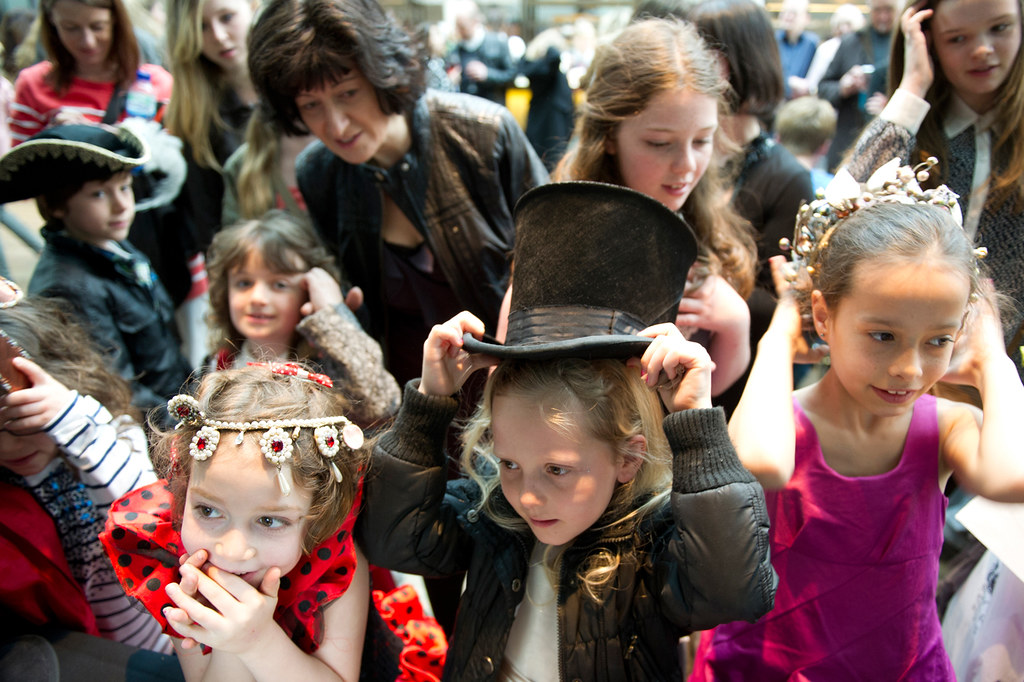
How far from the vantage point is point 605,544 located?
1.50m

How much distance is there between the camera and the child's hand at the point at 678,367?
132 cm

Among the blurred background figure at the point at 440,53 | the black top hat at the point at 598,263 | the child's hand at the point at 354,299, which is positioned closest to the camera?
the black top hat at the point at 598,263

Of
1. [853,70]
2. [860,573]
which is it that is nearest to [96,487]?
[860,573]

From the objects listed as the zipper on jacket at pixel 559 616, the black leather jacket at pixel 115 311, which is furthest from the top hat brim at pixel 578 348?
the black leather jacket at pixel 115 311

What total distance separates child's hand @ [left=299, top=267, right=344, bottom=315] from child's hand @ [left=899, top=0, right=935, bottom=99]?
1.67m

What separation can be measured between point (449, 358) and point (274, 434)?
0.37 meters

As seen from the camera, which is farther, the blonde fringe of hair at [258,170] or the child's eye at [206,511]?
the blonde fringe of hair at [258,170]

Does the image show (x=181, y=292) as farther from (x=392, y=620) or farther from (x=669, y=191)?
(x=669, y=191)

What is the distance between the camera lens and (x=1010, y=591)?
1.73 m

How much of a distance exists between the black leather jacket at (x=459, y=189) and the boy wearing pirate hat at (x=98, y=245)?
0.75 meters

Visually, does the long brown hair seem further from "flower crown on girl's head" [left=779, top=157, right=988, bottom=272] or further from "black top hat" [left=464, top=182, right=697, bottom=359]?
"flower crown on girl's head" [left=779, top=157, right=988, bottom=272]

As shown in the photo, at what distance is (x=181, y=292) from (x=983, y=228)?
122 inches

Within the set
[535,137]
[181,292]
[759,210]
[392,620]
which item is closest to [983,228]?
[759,210]

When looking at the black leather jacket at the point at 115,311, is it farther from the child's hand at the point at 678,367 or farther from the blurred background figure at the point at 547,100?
the blurred background figure at the point at 547,100
